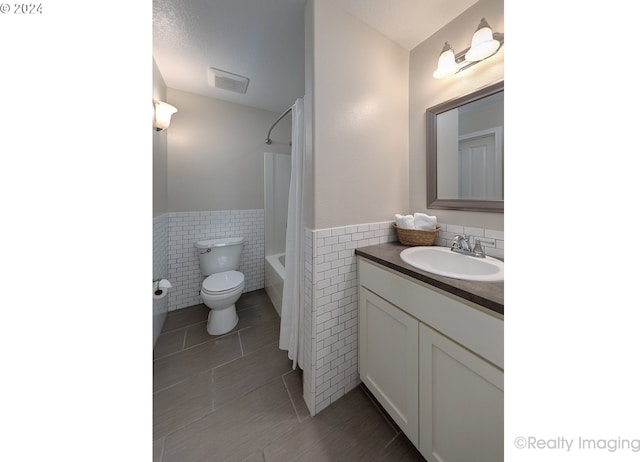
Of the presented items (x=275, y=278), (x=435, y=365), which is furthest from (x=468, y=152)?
(x=275, y=278)

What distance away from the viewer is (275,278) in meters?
2.23

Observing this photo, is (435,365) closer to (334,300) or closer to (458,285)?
(458,285)

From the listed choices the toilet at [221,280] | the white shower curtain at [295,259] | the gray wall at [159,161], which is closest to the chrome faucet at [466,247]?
the white shower curtain at [295,259]

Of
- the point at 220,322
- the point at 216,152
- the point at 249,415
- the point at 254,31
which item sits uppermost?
the point at 254,31

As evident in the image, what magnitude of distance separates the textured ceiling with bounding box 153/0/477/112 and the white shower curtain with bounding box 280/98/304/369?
520mm

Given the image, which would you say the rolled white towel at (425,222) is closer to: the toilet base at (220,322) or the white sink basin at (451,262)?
the white sink basin at (451,262)

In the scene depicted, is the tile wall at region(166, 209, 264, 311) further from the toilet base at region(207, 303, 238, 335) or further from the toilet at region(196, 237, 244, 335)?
the toilet base at region(207, 303, 238, 335)

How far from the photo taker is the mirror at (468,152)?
1.11 m

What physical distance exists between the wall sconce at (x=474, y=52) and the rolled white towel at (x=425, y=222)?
84 cm

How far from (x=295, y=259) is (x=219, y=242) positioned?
1.20 metres
